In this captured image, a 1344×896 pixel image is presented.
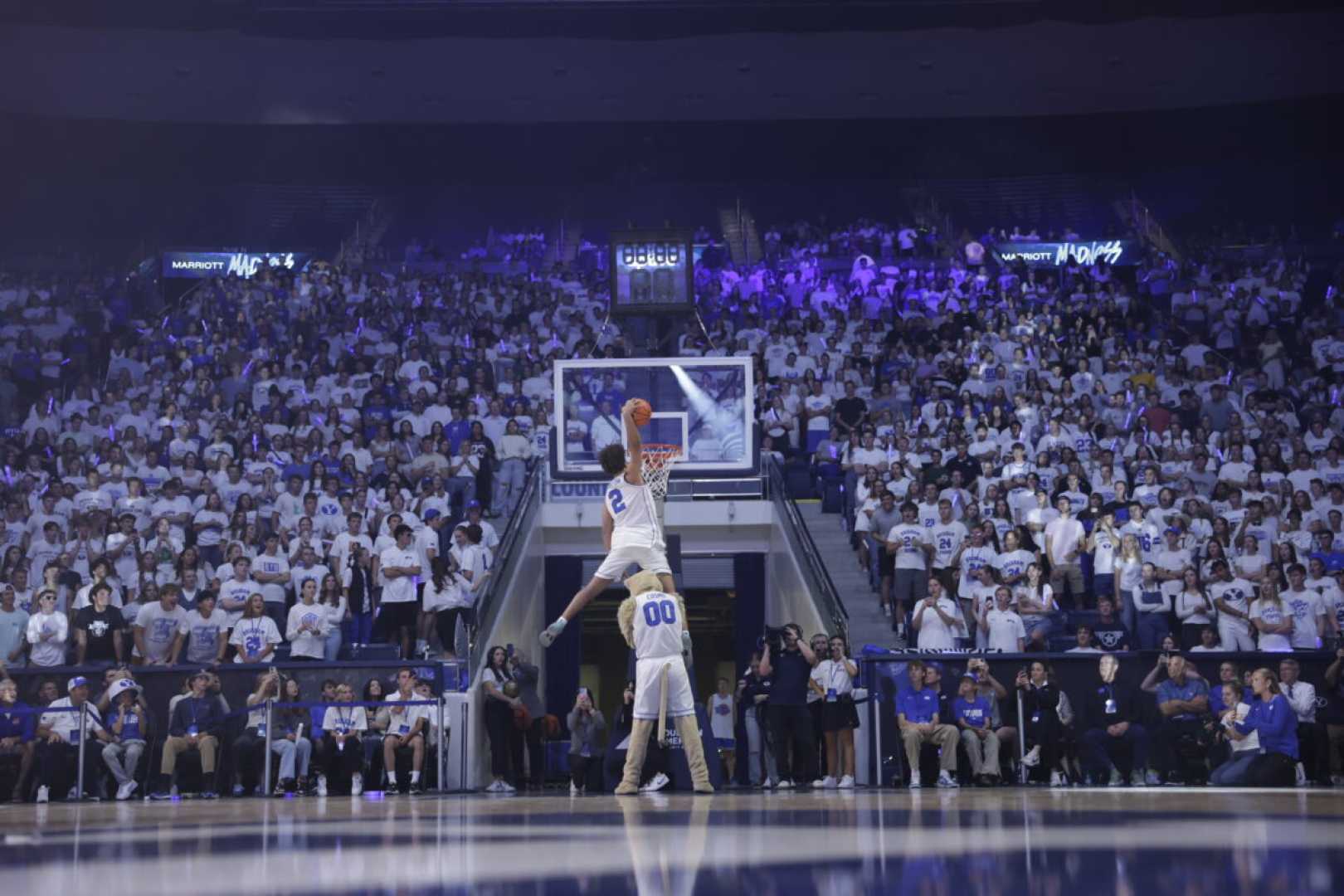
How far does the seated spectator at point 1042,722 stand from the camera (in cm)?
1397

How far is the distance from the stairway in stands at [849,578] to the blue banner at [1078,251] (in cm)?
1445

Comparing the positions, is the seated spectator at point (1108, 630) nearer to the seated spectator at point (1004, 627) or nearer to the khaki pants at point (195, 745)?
the seated spectator at point (1004, 627)

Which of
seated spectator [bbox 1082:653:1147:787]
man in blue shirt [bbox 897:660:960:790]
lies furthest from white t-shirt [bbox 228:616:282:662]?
seated spectator [bbox 1082:653:1147:787]

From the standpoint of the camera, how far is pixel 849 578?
1909 centimetres

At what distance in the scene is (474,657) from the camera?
54.2 ft

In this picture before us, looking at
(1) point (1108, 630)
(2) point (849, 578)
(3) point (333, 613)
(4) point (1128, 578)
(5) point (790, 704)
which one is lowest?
(5) point (790, 704)

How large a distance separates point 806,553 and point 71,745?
8.56 metres

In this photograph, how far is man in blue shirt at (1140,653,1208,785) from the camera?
13797mm

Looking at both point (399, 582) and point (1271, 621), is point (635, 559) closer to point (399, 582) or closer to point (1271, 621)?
point (399, 582)

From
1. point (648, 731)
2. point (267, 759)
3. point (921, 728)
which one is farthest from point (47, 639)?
point (921, 728)

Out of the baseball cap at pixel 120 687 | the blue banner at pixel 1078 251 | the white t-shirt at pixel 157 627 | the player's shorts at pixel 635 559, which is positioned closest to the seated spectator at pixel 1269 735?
the player's shorts at pixel 635 559

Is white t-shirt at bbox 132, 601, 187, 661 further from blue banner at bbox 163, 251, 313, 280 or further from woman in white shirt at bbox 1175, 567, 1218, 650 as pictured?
blue banner at bbox 163, 251, 313, 280

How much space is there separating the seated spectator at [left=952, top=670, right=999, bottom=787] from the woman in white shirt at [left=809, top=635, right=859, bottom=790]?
0.96 meters

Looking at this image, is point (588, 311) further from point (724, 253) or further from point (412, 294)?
point (724, 253)
